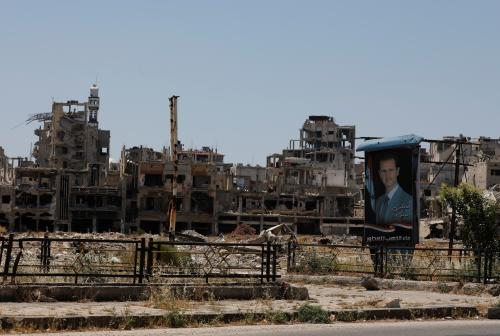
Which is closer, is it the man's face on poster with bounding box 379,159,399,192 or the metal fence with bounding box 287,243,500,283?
the metal fence with bounding box 287,243,500,283

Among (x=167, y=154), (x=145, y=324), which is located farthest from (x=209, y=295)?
(x=167, y=154)

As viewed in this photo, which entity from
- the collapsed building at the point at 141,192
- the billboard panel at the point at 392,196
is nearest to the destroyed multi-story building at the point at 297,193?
the collapsed building at the point at 141,192

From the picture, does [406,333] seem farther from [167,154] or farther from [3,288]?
[167,154]

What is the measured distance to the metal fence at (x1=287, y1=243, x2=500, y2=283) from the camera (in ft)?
72.3

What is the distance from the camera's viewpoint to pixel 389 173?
29500 millimetres

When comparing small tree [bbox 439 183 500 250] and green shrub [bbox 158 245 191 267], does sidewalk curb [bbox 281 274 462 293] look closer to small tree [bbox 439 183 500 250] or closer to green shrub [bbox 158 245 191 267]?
green shrub [bbox 158 245 191 267]

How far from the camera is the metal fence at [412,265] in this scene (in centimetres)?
2203

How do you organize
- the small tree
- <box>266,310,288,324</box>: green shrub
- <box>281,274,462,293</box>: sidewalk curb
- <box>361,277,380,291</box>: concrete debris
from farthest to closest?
1. the small tree
2. <box>361,277,380,291</box>: concrete debris
3. <box>281,274,462,293</box>: sidewalk curb
4. <box>266,310,288,324</box>: green shrub

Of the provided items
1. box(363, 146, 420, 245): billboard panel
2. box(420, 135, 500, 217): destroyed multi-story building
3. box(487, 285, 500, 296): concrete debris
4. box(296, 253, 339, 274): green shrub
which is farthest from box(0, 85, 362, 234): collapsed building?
box(487, 285, 500, 296): concrete debris

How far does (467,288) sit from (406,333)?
8685 mm

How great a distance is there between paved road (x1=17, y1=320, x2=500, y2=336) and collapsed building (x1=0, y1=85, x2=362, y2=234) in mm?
75882

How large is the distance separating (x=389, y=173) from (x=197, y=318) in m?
17.6

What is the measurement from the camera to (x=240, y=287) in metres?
16.5

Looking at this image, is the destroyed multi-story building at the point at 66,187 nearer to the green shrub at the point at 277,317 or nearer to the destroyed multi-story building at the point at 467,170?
the destroyed multi-story building at the point at 467,170
